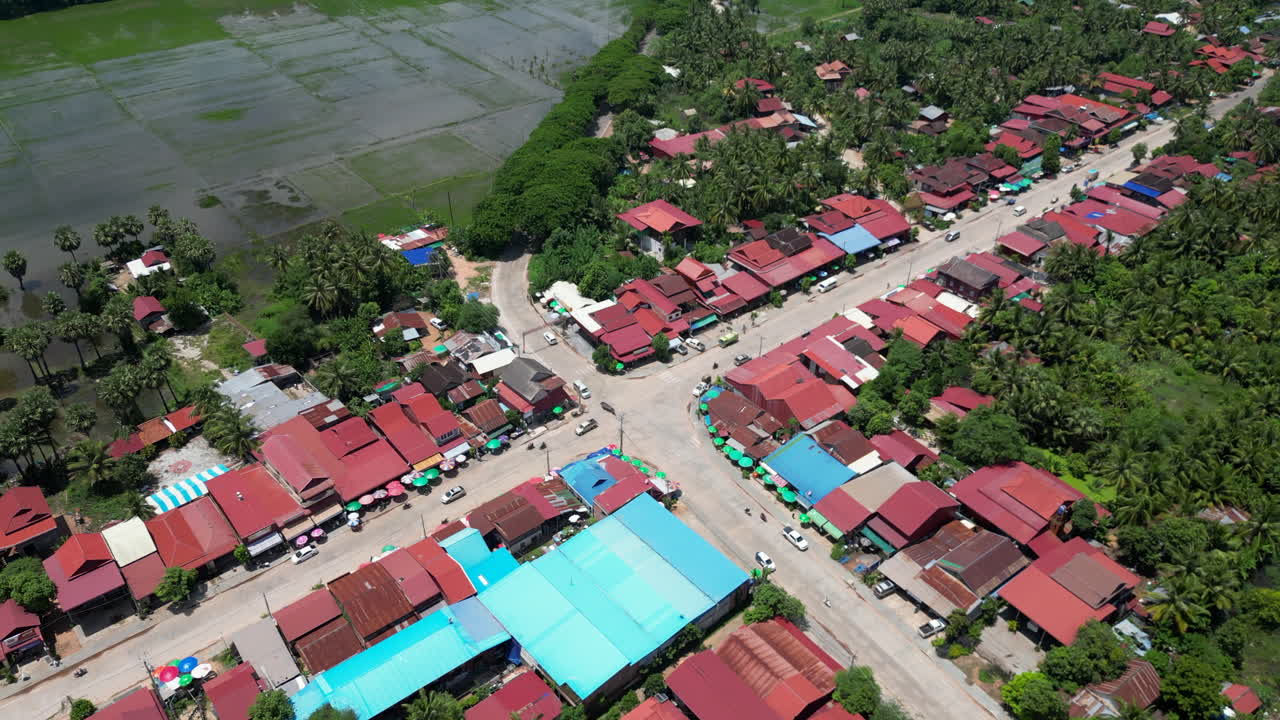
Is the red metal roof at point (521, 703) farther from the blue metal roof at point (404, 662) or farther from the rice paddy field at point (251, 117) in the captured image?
the rice paddy field at point (251, 117)

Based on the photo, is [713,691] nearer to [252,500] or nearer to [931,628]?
[931,628]

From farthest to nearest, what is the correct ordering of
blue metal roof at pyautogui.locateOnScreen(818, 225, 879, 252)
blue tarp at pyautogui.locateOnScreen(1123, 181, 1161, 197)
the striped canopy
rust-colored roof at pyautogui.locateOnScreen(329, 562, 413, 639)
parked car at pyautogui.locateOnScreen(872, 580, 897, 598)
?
blue tarp at pyautogui.locateOnScreen(1123, 181, 1161, 197), blue metal roof at pyautogui.locateOnScreen(818, 225, 879, 252), the striped canopy, parked car at pyautogui.locateOnScreen(872, 580, 897, 598), rust-colored roof at pyautogui.locateOnScreen(329, 562, 413, 639)

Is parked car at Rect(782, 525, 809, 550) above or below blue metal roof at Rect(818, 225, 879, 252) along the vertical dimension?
below

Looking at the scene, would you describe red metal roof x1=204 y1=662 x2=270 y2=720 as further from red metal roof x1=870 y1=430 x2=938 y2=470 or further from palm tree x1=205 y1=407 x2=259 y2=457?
red metal roof x1=870 y1=430 x2=938 y2=470

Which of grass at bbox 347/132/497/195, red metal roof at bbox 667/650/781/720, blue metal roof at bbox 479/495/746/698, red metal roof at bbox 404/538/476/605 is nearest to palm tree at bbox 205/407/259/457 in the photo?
red metal roof at bbox 404/538/476/605

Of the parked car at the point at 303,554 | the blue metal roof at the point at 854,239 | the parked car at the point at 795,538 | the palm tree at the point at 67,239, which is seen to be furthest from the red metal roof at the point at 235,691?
the blue metal roof at the point at 854,239

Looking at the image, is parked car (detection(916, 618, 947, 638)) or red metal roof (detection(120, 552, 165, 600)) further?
red metal roof (detection(120, 552, 165, 600))

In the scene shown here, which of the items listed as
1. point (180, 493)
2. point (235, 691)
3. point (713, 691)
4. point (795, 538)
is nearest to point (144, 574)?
point (180, 493)
